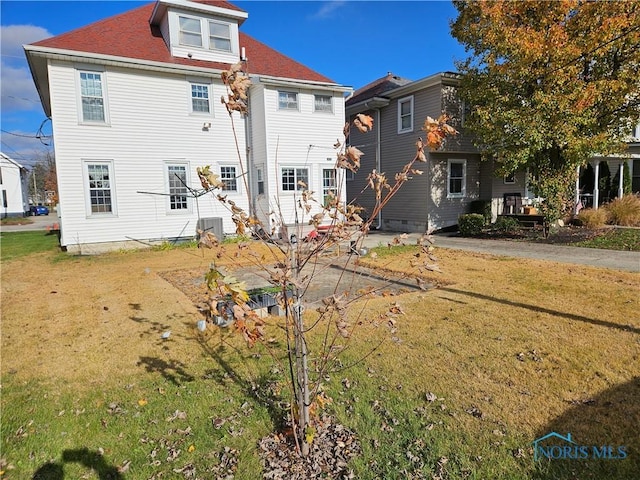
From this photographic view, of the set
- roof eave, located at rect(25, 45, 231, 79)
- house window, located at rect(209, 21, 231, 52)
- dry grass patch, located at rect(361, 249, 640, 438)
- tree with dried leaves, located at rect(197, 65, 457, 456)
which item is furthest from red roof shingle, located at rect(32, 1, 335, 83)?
tree with dried leaves, located at rect(197, 65, 457, 456)

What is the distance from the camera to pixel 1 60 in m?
15.6

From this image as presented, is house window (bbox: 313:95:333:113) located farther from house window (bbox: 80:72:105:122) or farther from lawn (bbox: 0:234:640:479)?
lawn (bbox: 0:234:640:479)

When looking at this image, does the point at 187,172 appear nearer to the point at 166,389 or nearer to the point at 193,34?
the point at 193,34

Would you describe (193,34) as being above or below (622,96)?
Answer: above

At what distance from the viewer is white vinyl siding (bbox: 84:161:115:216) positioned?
1246cm

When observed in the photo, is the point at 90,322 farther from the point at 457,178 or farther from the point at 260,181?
the point at 457,178

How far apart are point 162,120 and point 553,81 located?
12.8 meters

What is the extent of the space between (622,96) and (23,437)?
15.7 meters

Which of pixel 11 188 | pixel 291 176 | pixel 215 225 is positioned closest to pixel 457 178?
pixel 291 176

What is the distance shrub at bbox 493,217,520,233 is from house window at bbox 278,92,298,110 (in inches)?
353

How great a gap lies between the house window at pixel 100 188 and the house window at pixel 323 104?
26.3 ft

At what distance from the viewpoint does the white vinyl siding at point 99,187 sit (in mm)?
12461

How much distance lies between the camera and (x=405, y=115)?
666 inches

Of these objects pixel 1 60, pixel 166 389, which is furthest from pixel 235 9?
pixel 166 389
